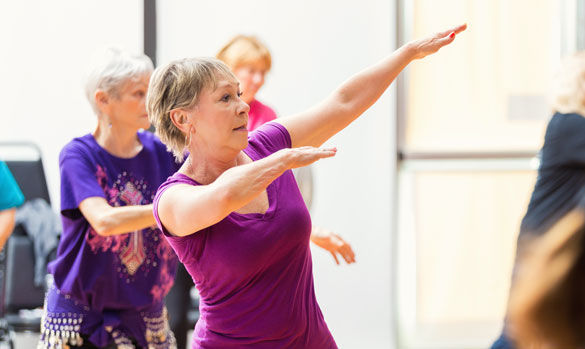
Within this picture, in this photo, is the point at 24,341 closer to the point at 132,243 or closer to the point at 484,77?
the point at 132,243

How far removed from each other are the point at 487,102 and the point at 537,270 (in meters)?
4.00

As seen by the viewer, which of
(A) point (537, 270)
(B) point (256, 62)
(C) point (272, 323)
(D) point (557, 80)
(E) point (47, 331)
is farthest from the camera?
(D) point (557, 80)

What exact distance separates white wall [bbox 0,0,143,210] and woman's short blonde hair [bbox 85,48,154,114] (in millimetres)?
1956

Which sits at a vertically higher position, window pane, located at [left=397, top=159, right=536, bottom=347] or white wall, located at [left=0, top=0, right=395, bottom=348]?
white wall, located at [left=0, top=0, right=395, bottom=348]

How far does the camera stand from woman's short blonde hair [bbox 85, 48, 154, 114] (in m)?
2.52

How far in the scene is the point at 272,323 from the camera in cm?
177

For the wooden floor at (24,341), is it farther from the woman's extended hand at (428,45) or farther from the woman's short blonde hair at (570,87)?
the woman's extended hand at (428,45)

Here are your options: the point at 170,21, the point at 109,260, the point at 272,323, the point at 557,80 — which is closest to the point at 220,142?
the point at 272,323

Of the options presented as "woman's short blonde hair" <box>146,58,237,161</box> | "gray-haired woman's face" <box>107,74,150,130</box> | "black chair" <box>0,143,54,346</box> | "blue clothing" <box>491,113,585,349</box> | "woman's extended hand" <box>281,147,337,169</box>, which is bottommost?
"black chair" <box>0,143,54,346</box>

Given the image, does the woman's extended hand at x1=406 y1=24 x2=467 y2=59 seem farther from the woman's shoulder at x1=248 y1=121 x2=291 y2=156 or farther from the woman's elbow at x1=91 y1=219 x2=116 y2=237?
the woman's elbow at x1=91 y1=219 x2=116 y2=237

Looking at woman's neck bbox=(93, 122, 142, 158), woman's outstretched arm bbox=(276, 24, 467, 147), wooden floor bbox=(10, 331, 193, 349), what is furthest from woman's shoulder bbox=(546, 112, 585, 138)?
wooden floor bbox=(10, 331, 193, 349)

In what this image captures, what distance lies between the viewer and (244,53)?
9.98 feet

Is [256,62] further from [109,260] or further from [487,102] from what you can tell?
[487,102]

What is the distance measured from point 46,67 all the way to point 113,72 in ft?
6.85
